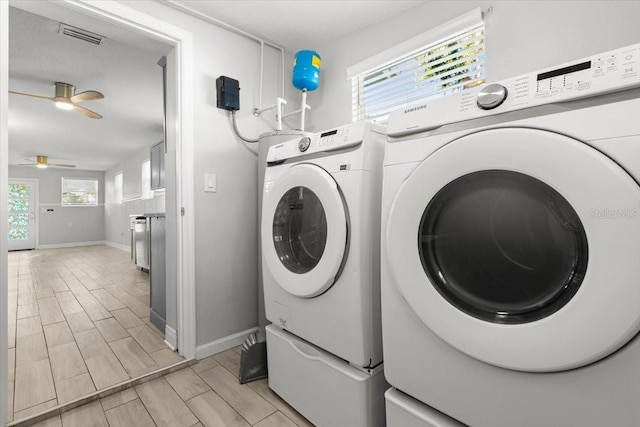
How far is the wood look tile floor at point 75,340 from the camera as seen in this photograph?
1.41 meters

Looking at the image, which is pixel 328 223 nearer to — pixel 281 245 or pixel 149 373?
pixel 281 245

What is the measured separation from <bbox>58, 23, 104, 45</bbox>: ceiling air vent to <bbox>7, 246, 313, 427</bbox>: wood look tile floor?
6.93 ft

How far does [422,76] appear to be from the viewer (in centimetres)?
169

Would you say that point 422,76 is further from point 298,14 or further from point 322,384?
point 322,384

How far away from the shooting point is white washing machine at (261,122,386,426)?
98 centimetres

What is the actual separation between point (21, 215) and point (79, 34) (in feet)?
26.1

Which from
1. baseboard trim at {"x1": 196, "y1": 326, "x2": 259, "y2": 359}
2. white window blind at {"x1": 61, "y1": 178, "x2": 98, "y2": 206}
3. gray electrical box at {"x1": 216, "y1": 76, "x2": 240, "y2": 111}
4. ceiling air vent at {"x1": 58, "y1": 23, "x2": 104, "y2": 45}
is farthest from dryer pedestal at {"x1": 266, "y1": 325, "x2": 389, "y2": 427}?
white window blind at {"x1": 61, "y1": 178, "x2": 98, "y2": 206}

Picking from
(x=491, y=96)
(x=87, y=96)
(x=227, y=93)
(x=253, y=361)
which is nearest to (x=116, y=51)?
(x=87, y=96)

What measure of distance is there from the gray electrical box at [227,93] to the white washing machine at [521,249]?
1289 millimetres

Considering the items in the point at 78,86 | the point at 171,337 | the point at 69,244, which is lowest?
the point at 69,244

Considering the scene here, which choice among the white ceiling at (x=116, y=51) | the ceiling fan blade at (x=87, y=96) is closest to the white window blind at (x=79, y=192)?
the white ceiling at (x=116, y=51)

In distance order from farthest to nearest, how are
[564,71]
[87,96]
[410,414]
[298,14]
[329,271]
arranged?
[87,96] < [298,14] < [329,271] < [410,414] < [564,71]

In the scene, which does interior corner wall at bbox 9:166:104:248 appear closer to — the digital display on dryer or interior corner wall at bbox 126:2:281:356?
interior corner wall at bbox 126:2:281:356

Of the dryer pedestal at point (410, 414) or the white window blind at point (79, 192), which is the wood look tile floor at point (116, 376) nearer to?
the dryer pedestal at point (410, 414)
